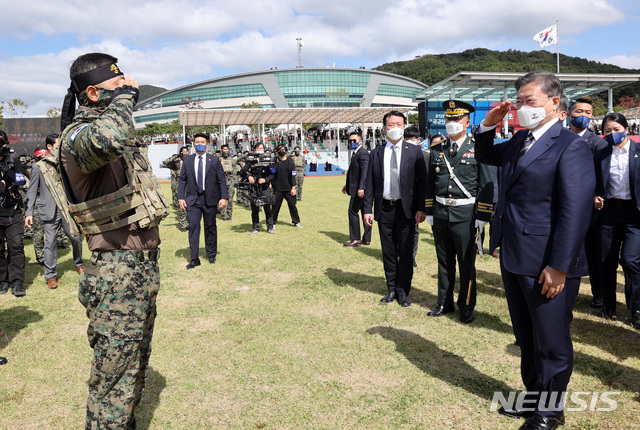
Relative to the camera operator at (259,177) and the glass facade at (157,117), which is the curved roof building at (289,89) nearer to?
the glass facade at (157,117)

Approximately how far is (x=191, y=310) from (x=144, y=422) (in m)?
2.37

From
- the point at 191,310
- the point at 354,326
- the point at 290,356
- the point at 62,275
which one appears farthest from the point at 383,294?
the point at 62,275

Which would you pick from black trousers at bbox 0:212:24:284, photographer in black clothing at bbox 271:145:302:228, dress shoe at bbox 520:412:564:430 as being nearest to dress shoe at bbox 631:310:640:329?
dress shoe at bbox 520:412:564:430

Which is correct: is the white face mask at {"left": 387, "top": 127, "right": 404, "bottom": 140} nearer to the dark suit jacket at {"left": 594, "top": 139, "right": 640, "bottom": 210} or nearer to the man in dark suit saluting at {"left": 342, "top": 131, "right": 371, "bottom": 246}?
the dark suit jacket at {"left": 594, "top": 139, "right": 640, "bottom": 210}

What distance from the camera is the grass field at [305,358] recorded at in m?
3.21

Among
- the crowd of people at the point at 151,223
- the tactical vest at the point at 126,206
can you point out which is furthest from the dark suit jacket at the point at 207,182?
the tactical vest at the point at 126,206

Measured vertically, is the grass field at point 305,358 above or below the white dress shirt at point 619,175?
below

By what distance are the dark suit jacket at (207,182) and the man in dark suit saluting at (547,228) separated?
5.76 m

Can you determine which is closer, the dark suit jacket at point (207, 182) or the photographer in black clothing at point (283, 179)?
the dark suit jacket at point (207, 182)

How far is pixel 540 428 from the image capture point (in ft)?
9.43

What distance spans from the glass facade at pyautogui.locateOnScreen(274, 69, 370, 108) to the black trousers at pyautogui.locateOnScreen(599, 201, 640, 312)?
100m

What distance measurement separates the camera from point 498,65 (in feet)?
273

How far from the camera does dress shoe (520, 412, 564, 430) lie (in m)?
2.88

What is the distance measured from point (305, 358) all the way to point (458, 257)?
2043 millimetres
